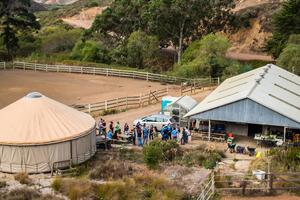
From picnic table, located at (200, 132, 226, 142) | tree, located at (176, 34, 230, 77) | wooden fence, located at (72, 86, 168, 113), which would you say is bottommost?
picnic table, located at (200, 132, 226, 142)

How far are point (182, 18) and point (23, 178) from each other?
4354 centimetres

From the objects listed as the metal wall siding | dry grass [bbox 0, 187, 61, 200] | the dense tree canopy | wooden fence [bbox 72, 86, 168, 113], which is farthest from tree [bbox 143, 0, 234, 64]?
dry grass [bbox 0, 187, 61, 200]

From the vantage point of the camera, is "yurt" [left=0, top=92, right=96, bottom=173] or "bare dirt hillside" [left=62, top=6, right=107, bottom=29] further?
"bare dirt hillside" [left=62, top=6, right=107, bottom=29]

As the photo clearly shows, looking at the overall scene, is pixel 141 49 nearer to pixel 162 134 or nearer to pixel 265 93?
pixel 265 93

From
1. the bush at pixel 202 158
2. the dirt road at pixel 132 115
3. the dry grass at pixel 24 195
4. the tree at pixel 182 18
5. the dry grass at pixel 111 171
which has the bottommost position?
the dry grass at pixel 24 195

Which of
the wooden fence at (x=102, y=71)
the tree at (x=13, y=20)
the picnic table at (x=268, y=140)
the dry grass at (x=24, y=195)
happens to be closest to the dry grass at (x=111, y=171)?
the dry grass at (x=24, y=195)

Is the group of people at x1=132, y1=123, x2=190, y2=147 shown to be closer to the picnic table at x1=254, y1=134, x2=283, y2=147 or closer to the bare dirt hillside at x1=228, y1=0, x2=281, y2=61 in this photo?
the picnic table at x1=254, y1=134, x2=283, y2=147

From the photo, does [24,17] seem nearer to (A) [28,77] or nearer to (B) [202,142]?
(A) [28,77]

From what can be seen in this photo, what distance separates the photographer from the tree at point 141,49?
5678 cm

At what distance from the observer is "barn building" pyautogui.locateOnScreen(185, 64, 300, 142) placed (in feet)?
84.9

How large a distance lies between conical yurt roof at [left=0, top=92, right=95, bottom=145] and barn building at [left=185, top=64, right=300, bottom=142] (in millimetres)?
6551

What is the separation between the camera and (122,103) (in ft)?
122

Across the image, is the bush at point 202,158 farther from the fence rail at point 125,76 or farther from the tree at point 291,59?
the tree at point 291,59

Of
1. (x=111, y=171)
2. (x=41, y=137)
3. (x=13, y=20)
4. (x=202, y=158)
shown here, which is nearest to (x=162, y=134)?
(x=202, y=158)
